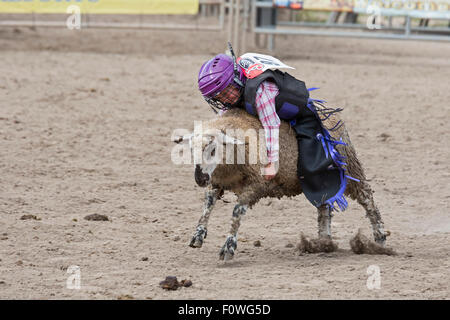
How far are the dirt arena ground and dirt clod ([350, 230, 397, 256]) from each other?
80 mm

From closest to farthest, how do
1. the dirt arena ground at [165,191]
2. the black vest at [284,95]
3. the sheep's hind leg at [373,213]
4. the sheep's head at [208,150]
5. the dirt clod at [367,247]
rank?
the dirt arena ground at [165,191], the sheep's head at [208,150], the black vest at [284,95], the dirt clod at [367,247], the sheep's hind leg at [373,213]

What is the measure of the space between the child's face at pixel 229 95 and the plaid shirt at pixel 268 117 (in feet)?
0.61

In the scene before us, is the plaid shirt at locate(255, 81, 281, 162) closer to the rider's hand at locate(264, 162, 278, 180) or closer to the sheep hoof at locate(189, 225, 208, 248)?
the rider's hand at locate(264, 162, 278, 180)

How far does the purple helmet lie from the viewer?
15.5 feet

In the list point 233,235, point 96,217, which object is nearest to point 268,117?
point 233,235

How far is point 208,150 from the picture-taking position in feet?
15.0

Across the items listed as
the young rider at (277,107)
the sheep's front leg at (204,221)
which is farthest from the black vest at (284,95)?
the sheep's front leg at (204,221)

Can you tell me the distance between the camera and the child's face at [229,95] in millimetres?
4828

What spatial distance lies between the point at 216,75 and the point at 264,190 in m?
0.78

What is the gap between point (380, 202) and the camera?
21.0ft

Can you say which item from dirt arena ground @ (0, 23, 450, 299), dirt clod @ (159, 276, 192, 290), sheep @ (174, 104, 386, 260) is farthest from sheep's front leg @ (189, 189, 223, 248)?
dirt clod @ (159, 276, 192, 290)

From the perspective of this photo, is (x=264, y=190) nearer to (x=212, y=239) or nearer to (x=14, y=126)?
(x=212, y=239)

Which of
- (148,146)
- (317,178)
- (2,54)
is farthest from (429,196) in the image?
(2,54)

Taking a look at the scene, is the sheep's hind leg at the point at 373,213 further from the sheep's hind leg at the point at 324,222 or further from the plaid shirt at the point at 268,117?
the plaid shirt at the point at 268,117
